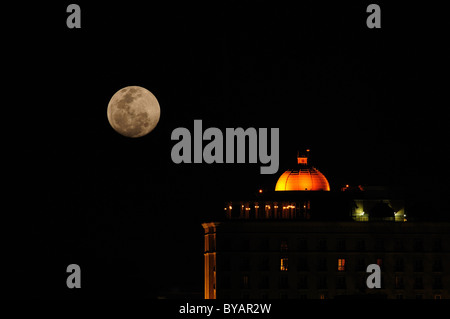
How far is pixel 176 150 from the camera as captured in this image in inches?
7416

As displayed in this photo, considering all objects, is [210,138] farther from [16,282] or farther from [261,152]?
[16,282]
